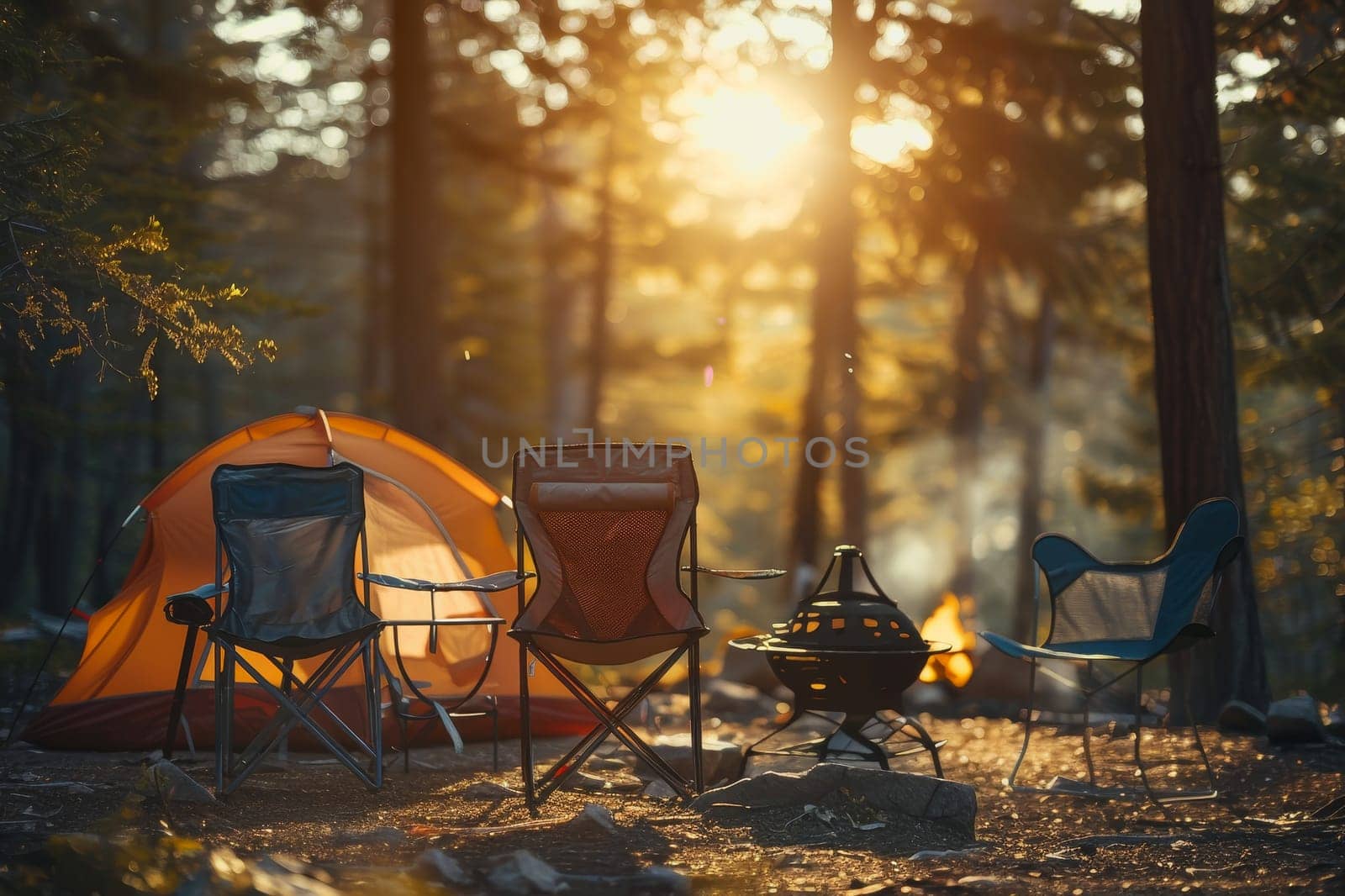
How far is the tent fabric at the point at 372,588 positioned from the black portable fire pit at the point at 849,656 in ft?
6.13

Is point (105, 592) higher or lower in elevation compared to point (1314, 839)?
higher

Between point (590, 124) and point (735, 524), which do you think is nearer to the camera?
point (590, 124)

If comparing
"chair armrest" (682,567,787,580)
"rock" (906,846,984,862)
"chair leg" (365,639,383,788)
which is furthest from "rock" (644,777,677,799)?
"rock" (906,846,984,862)

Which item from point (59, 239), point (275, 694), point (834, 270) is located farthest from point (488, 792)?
point (834, 270)

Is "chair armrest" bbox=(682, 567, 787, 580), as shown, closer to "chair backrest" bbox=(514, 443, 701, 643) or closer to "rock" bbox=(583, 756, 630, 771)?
"chair backrest" bbox=(514, 443, 701, 643)

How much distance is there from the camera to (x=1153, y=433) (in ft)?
43.1

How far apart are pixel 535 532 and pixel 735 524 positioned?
30.1m

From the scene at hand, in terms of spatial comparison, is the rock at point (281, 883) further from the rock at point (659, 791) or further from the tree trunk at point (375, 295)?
the tree trunk at point (375, 295)

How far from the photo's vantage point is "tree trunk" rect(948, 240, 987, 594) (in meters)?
14.9

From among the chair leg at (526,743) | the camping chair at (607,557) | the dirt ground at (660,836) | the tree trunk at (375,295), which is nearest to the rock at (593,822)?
the dirt ground at (660,836)

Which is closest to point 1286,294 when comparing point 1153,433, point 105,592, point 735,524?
point 1153,433

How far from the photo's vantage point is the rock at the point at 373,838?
3795 millimetres

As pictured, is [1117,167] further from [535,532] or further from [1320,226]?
[535,532]

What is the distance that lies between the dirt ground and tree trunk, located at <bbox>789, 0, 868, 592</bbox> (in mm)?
5998
